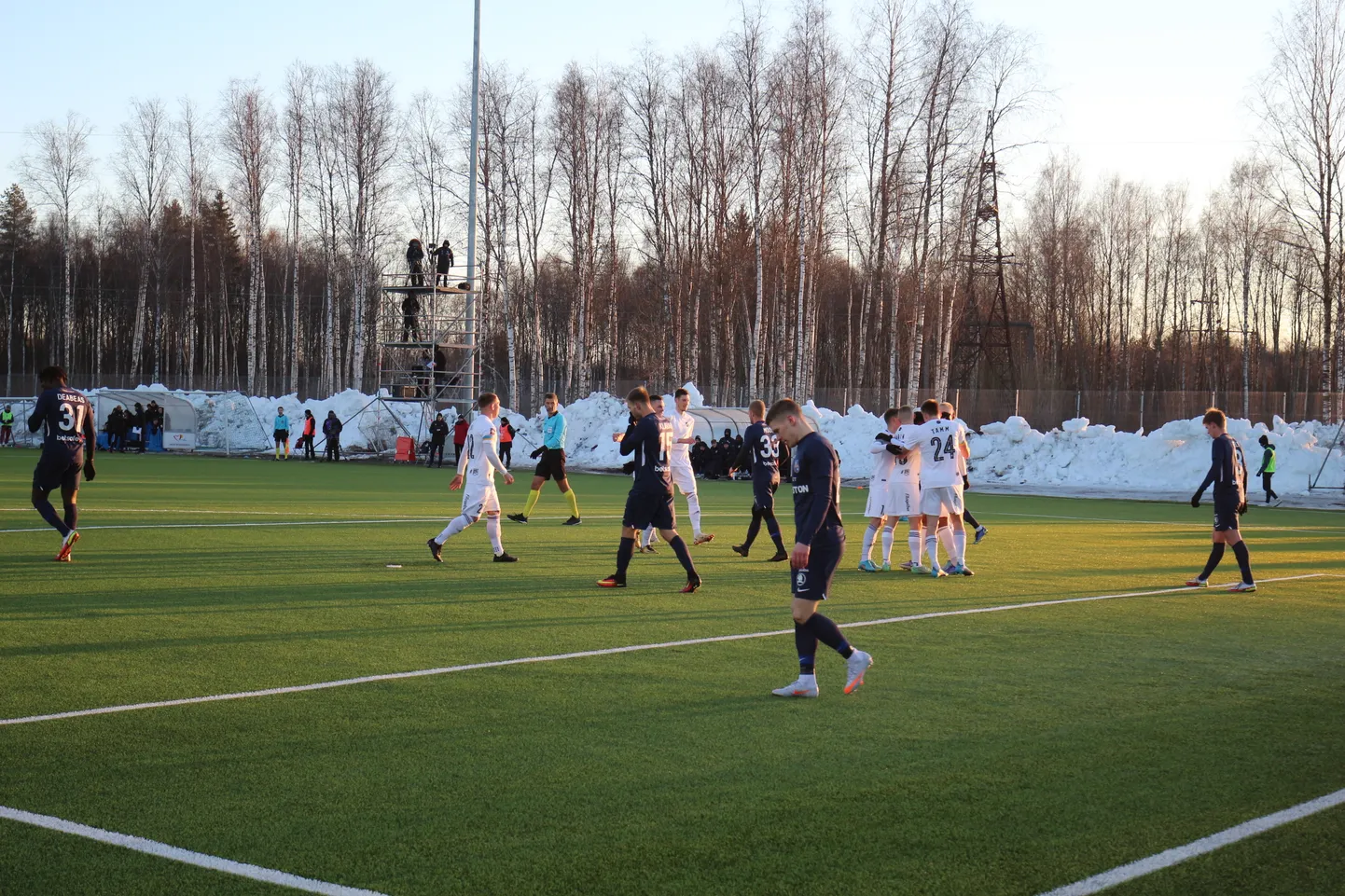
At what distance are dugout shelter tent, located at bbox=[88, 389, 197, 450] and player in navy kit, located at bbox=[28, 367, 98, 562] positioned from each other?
3806cm

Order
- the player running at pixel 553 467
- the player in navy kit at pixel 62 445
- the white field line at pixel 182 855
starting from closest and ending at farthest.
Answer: the white field line at pixel 182 855, the player in navy kit at pixel 62 445, the player running at pixel 553 467

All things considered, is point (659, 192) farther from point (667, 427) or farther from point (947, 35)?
point (667, 427)

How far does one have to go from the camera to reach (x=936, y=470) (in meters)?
13.7

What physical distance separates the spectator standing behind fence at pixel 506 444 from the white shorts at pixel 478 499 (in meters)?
20.3

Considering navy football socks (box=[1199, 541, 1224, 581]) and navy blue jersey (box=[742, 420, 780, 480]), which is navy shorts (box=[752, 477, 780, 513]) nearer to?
navy blue jersey (box=[742, 420, 780, 480])

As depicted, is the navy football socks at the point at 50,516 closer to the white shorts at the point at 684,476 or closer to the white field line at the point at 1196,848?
the white shorts at the point at 684,476

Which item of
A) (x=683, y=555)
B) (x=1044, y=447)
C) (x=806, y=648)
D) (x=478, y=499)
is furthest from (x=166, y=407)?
(x=806, y=648)

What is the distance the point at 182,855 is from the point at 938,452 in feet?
33.8

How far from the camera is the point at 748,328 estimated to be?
5425cm

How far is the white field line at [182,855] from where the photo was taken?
440 cm

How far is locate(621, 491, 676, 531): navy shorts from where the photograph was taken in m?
12.4

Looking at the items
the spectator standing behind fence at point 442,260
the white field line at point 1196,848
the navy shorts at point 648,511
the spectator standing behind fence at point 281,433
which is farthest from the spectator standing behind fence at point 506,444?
the white field line at point 1196,848

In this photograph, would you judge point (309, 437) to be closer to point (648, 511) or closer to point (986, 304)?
point (648, 511)

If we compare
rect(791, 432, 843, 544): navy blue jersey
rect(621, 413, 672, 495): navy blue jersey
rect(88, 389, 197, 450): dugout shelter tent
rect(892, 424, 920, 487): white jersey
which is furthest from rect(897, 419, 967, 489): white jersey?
rect(88, 389, 197, 450): dugout shelter tent
